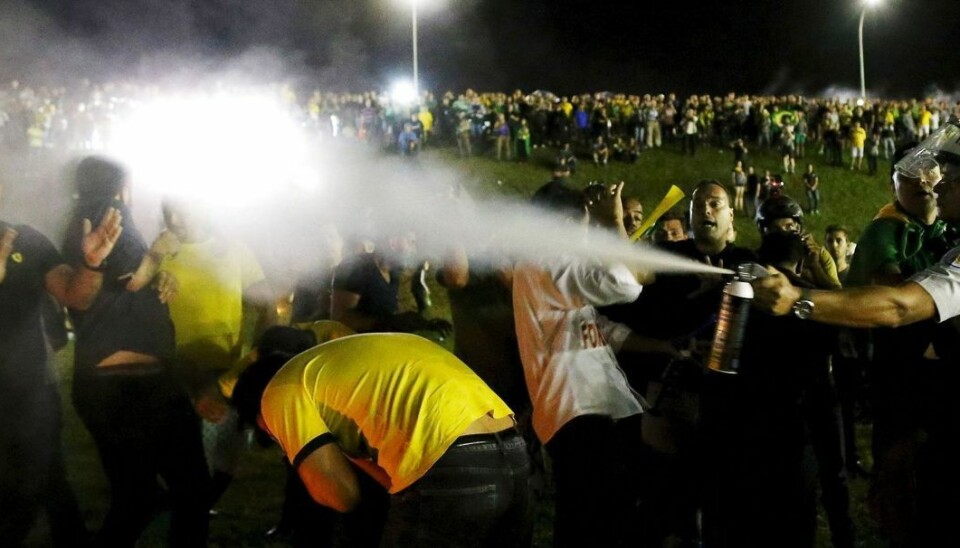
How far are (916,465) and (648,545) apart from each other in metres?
1.51

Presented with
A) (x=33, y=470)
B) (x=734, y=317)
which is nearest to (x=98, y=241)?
(x=33, y=470)

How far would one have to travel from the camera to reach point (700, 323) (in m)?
4.46

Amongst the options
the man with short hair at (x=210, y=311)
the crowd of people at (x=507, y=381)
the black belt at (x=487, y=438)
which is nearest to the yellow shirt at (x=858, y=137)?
the crowd of people at (x=507, y=381)

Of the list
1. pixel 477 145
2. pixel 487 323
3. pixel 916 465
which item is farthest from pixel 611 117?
pixel 916 465

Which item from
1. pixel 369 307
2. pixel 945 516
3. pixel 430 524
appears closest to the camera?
pixel 430 524

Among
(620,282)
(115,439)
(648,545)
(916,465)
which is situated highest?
(620,282)

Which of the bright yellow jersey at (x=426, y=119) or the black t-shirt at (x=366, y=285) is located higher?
the bright yellow jersey at (x=426, y=119)

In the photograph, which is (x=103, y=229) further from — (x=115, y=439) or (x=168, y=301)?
(x=115, y=439)

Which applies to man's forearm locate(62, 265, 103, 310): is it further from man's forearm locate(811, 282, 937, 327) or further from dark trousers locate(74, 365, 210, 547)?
man's forearm locate(811, 282, 937, 327)

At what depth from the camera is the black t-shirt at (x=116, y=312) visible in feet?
15.1

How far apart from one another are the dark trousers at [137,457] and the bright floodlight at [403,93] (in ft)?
72.2

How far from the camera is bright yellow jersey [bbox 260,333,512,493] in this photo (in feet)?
9.23

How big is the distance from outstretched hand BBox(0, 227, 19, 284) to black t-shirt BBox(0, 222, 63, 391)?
0.03 m

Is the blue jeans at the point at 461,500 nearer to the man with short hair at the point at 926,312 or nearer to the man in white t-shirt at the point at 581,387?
the man in white t-shirt at the point at 581,387
